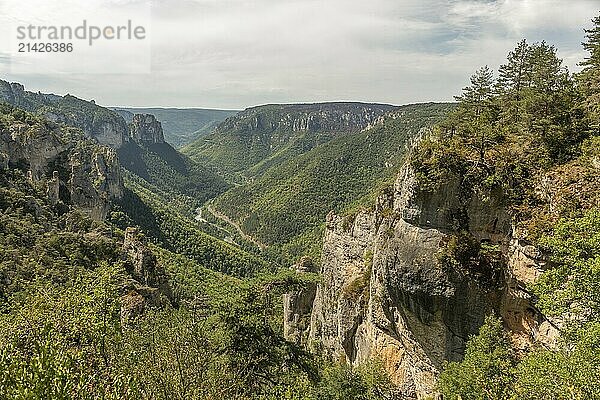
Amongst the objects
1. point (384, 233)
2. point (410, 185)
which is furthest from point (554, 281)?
point (384, 233)

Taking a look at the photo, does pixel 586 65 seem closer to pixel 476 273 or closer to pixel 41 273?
pixel 476 273

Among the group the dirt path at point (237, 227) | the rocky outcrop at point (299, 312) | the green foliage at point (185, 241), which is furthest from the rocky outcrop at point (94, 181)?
the dirt path at point (237, 227)

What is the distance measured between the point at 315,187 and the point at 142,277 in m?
121

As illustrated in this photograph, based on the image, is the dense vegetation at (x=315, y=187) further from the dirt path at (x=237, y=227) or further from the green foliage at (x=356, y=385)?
the green foliage at (x=356, y=385)

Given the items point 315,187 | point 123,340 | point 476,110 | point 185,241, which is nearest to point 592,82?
point 476,110

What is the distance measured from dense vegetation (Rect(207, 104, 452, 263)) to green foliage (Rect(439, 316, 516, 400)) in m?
101

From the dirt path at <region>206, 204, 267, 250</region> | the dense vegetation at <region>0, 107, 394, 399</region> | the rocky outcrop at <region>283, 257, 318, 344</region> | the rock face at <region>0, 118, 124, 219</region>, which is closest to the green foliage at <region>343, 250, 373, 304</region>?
the dense vegetation at <region>0, 107, 394, 399</region>

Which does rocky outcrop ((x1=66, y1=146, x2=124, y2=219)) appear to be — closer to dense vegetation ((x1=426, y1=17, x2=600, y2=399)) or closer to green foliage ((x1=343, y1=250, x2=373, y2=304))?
green foliage ((x1=343, y1=250, x2=373, y2=304))

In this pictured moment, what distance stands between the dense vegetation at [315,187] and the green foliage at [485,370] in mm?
100869

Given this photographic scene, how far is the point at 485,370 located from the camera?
671 inches

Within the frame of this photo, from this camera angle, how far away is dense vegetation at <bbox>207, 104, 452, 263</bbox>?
14188 centimetres

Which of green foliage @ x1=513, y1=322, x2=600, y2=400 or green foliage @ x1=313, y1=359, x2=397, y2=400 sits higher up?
green foliage @ x1=513, y1=322, x2=600, y2=400

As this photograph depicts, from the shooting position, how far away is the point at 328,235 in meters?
38.2

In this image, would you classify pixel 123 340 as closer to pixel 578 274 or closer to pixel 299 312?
pixel 578 274
